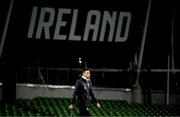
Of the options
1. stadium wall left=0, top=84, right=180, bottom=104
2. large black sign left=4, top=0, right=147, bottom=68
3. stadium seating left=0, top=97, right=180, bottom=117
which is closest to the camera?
stadium seating left=0, top=97, right=180, bottom=117

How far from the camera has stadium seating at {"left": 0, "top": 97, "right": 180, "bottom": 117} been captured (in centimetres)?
1570

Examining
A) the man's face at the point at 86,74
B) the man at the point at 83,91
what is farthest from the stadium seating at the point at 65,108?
the man's face at the point at 86,74

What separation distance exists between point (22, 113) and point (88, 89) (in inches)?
174

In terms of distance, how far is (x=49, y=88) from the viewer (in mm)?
18406

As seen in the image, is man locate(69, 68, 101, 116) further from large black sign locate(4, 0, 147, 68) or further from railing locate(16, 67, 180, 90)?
railing locate(16, 67, 180, 90)

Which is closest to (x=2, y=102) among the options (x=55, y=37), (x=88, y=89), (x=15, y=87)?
(x=15, y=87)

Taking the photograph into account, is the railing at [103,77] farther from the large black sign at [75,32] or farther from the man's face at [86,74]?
the man's face at [86,74]

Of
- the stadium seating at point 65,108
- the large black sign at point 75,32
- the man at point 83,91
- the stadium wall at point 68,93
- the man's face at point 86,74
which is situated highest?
the large black sign at point 75,32

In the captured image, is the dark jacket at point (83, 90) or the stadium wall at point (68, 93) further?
the stadium wall at point (68, 93)

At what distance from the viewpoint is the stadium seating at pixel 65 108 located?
51.5 feet

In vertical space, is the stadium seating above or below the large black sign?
below

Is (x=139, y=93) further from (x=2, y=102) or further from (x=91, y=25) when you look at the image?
(x=2, y=102)

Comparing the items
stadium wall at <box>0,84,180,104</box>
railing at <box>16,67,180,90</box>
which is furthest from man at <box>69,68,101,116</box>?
railing at <box>16,67,180,90</box>

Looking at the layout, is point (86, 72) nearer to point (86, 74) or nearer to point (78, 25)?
point (86, 74)
